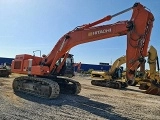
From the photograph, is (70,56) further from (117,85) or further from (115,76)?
(115,76)

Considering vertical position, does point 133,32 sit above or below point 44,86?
above

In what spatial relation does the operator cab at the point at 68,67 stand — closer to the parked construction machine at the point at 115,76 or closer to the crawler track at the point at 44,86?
the crawler track at the point at 44,86

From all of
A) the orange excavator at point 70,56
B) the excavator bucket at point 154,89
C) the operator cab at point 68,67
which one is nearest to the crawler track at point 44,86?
the orange excavator at point 70,56

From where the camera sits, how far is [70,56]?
14703 millimetres

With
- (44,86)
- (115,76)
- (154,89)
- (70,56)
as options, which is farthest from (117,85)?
(44,86)

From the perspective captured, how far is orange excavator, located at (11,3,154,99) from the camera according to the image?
1025 cm

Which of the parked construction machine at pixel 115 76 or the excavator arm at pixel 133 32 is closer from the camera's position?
the excavator arm at pixel 133 32

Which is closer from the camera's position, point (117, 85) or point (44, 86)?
point (44, 86)

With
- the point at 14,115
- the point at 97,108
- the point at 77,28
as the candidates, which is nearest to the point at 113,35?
the point at 77,28

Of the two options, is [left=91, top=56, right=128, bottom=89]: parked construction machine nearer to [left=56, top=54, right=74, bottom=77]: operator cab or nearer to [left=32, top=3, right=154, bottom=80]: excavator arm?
[left=56, top=54, right=74, bottom=77]: operator cab

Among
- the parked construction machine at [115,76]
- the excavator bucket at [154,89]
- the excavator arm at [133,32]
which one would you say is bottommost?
the excavator bucket at [154,89]

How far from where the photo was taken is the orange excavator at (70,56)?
1025 centimetres

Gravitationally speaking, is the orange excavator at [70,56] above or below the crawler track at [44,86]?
above

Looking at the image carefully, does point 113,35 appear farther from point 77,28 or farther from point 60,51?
point 60,51
